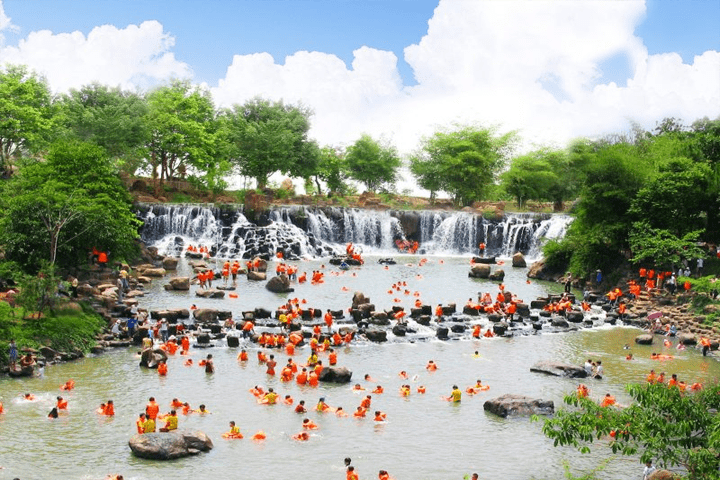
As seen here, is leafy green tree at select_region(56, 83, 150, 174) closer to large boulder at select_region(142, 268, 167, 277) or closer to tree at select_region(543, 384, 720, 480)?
large boulder at select_region(142, 268, 167, 277)

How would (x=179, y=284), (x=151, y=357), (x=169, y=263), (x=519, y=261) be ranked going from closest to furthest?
1. (x=151, y=357)
2. (x=179, y=284)
3. (x=169, y=263)
4. (x=519, y=261)

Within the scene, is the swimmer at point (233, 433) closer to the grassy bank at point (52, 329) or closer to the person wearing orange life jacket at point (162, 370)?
the person wearing orange life jacket at point (162, 370)

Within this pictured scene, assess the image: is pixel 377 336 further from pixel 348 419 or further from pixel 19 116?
pixel 19 116

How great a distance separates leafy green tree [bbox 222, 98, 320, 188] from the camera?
97188mm

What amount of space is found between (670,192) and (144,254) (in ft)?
154

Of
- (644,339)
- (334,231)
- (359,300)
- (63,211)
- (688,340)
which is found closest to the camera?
(688,340)

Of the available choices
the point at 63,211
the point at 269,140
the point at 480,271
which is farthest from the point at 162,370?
the point at 269,140

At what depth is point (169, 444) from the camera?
80.2 feet

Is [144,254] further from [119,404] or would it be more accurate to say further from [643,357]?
[643,357]

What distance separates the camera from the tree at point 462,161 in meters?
111

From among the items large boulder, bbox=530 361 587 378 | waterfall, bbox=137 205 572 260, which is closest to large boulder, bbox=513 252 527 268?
waterfall, bbox=137 205 572 260

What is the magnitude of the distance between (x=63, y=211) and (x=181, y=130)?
4893 centimetres

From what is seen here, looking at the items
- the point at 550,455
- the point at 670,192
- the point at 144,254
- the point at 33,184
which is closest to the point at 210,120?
the point at 144,254

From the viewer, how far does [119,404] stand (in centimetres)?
2925
